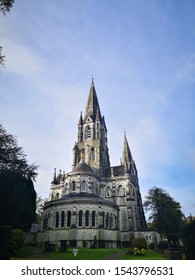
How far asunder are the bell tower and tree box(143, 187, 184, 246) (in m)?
13.3

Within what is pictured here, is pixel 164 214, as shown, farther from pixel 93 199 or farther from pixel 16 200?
pixel 16 200

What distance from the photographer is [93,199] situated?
33938mm

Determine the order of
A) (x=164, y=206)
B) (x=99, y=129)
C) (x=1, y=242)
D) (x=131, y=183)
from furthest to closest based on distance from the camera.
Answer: (x=99, y=129) → (x=131, y=183) → (x=164, y=206) → (x=1, y=242)

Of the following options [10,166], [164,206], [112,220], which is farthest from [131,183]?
[10,166]

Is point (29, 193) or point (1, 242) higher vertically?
point (29, 193)

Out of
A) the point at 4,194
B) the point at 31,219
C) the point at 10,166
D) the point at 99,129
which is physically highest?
the point at 99,129

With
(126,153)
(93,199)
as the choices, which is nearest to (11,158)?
(93,199)

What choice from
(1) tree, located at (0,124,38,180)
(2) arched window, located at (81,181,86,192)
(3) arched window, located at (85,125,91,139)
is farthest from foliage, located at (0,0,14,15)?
(3) arched window, located at (85,125,91,139)

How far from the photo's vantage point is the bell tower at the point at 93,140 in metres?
53.0

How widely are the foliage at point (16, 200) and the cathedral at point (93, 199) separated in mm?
6721

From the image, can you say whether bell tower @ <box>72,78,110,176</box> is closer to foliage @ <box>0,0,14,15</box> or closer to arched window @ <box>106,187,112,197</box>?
arched window @ <box>106,187,112,197</box>
